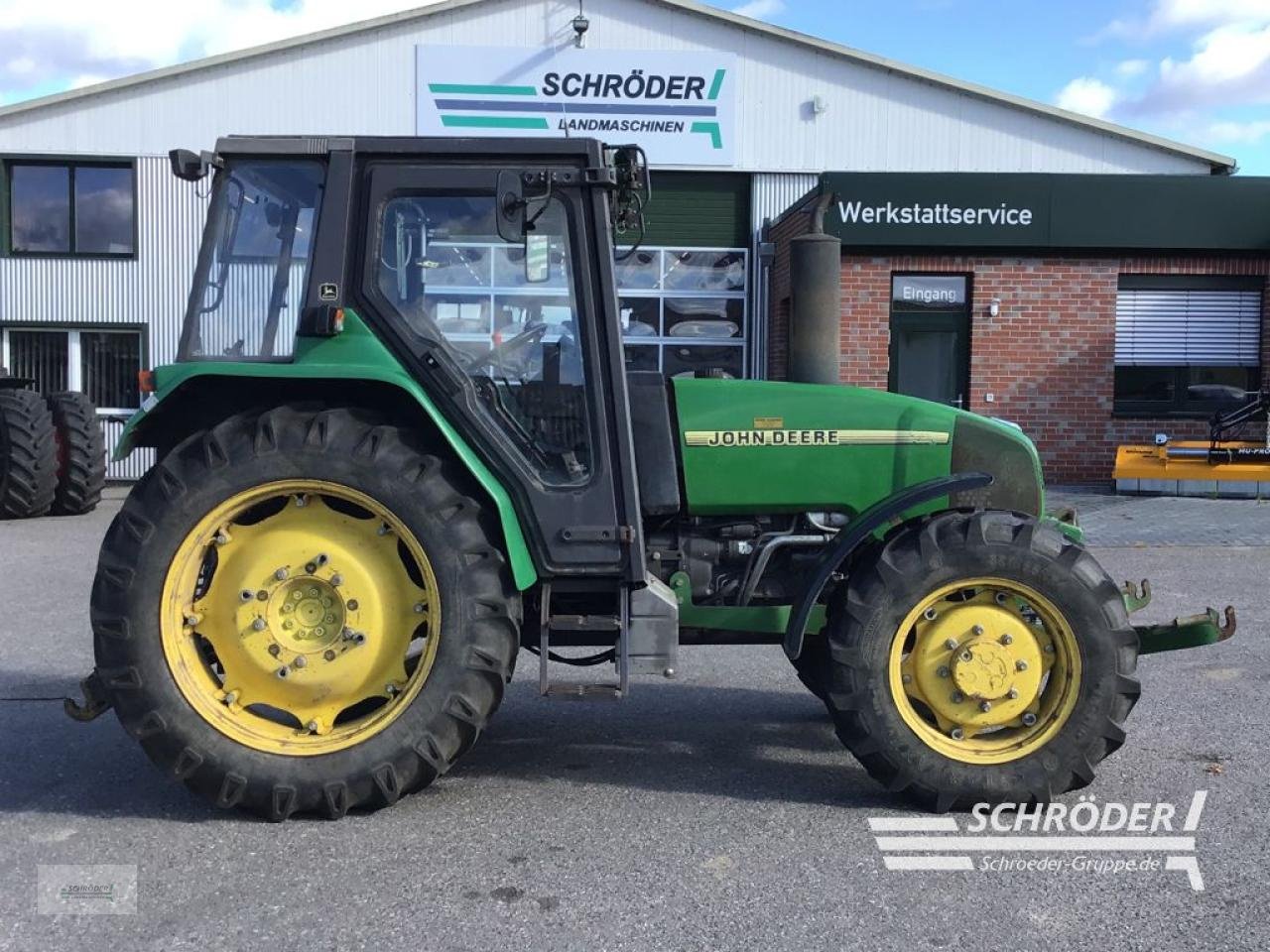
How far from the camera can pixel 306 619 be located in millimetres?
4184

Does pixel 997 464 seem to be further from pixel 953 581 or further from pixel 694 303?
pixel 694 303

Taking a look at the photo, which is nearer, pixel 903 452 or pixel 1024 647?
pixel 1024 647

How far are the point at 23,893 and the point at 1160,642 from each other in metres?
4.04

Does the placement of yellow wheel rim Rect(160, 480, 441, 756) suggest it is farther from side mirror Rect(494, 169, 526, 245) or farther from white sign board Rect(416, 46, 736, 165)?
white sign board Rect(416, 46, 736, 165)

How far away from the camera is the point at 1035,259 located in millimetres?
16312

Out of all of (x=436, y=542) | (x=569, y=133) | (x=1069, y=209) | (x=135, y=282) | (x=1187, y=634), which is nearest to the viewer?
(x=436, y=542)

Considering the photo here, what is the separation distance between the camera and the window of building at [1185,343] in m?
16.4

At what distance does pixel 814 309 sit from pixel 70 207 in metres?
16.6

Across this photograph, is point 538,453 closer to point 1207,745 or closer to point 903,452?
point 903,452

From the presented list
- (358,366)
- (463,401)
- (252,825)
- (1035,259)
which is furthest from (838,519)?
(1035,259)

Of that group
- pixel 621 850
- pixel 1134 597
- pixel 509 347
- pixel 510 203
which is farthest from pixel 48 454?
pixel 1134 597

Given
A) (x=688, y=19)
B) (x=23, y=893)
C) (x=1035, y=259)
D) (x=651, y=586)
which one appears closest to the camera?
(x=23, y=893)

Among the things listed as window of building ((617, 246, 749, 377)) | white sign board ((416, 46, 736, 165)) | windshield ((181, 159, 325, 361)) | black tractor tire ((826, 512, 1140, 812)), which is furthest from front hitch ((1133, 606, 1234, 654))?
white sign board ((416, 46, 736, 165))

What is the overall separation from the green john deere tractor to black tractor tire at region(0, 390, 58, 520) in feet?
31.8
